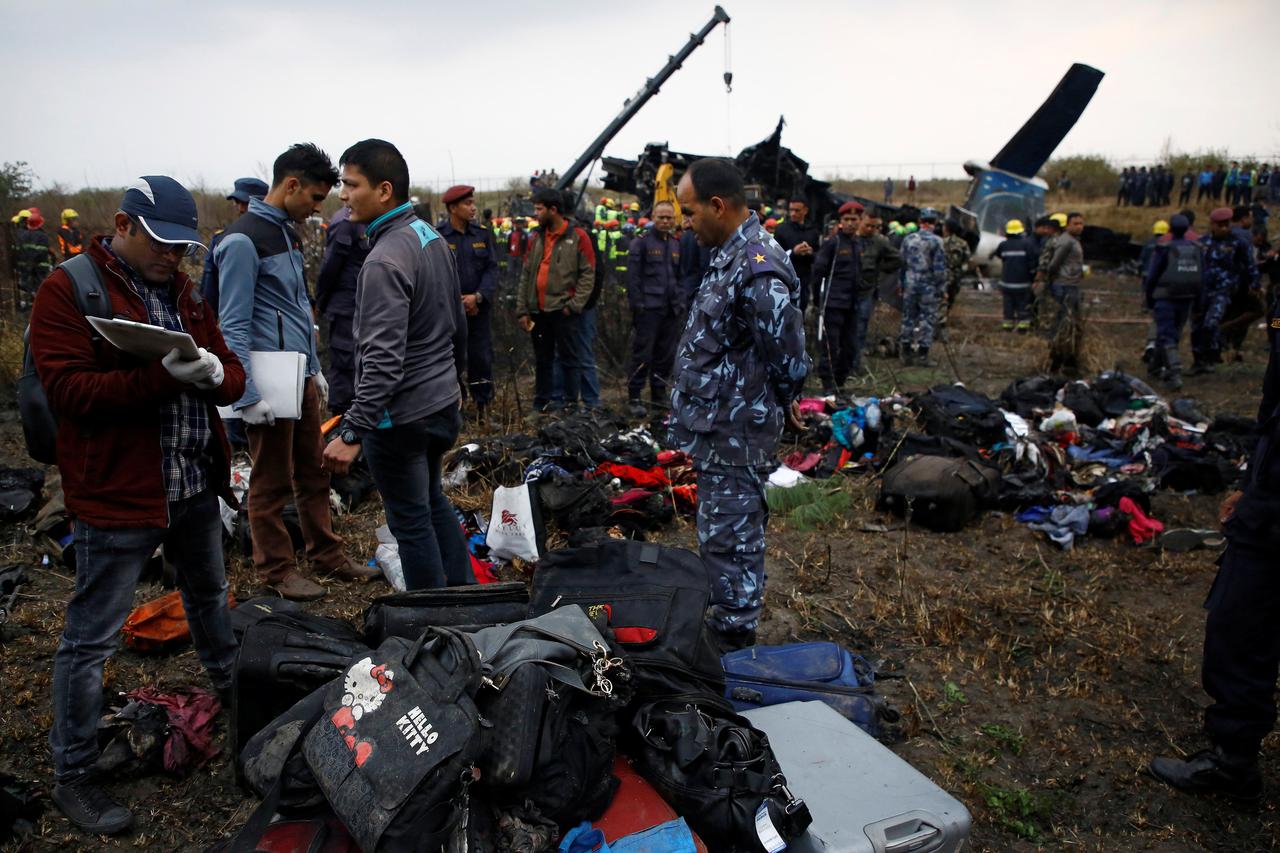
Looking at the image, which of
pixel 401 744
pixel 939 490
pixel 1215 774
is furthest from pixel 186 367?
pixel 939 490

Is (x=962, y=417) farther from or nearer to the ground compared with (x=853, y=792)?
farther from the ground

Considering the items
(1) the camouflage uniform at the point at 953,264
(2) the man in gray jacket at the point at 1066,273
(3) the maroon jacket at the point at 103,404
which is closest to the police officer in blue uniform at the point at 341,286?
(3) the maroon jacket at the point at 103,404

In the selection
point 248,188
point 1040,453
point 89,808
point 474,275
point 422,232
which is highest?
point 248,188

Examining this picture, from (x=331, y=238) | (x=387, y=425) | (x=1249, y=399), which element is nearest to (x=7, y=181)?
(x=331, y=238)

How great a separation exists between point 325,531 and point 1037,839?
3.39 m

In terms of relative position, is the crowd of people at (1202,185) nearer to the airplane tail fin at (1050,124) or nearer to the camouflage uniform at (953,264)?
the airplane tail fin at (1050,124)

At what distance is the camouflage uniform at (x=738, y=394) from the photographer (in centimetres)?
290

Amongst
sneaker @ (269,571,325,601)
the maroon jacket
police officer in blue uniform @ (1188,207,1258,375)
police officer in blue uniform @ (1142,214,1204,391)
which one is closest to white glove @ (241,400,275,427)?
the maroon jacket

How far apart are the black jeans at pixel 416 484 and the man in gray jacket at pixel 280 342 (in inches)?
25.3

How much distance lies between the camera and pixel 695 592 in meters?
2.61

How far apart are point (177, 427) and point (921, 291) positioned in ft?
30.2

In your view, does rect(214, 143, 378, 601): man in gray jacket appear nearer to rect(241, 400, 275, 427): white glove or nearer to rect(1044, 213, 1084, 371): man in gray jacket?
rect(241, 400, 275, 427): white glove

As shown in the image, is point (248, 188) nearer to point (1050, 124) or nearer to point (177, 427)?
point (177, 427)

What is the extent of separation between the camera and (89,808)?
8.00 feet
